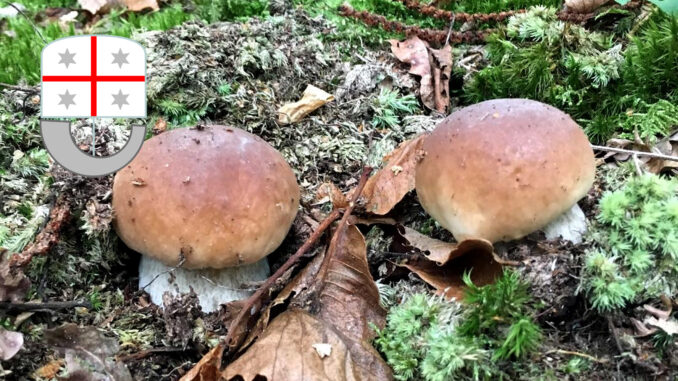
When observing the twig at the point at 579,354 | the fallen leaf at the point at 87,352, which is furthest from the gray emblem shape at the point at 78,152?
the twig at the point at 579,354

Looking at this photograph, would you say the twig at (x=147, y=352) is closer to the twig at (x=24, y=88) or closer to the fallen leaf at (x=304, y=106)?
the fallen leaf at (x=304, y=106)

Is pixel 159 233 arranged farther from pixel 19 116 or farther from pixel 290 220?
pixel 19 116

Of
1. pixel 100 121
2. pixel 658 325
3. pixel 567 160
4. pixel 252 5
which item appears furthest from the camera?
pixel 252 5

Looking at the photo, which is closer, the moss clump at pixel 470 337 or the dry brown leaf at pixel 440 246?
the moss clump at pixel 470 337

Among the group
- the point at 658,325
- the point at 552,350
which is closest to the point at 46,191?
the point at 552,350

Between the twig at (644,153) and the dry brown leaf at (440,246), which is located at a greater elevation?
the twig at (644,153)
